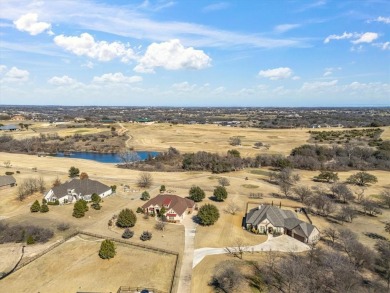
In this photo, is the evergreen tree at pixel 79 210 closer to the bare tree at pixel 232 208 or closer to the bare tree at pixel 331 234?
the bare tree at pixel 232 208

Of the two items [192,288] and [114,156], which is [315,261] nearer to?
[192,288]

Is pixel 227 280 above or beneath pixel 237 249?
above

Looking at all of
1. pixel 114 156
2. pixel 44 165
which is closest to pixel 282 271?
pixel 44 165

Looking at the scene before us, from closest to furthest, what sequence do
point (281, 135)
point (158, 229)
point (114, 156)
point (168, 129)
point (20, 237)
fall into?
point (20, 237) → point (158, 229) → point (114, 156) → point (281, 135) → point (168, 129)

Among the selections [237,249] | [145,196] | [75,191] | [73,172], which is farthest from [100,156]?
[237,249]

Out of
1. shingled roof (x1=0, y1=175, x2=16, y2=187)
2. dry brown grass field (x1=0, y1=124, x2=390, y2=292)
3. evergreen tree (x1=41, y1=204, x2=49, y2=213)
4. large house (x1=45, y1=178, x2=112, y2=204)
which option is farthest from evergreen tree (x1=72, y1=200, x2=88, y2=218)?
shingled roof (x1=0, y1=175, x2=16, y2=187)

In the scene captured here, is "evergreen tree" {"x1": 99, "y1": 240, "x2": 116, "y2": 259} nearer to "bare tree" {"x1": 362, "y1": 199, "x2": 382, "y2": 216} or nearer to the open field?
the open field

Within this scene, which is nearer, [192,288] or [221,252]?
[192,288]

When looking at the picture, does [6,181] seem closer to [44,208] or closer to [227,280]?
[44,208]
